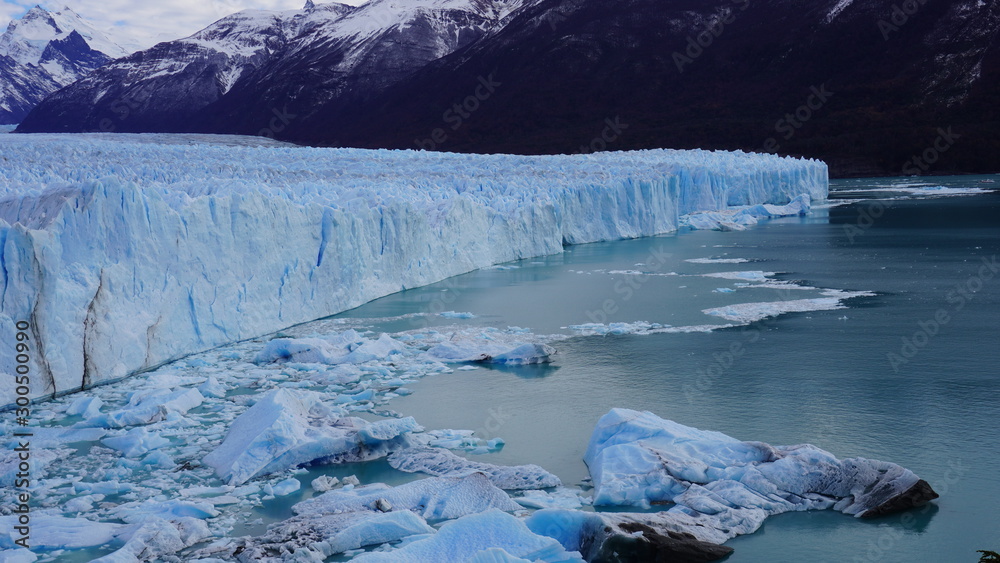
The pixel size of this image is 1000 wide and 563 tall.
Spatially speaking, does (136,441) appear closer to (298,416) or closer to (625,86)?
(298,416)

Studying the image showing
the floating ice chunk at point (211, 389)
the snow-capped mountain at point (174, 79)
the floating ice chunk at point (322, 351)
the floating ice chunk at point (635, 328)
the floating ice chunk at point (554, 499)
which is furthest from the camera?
the snow-capped mountain at point (174, 79)

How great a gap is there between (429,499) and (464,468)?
22.5 inches

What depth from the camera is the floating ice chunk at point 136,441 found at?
5992mm

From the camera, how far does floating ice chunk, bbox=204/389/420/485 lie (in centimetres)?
554

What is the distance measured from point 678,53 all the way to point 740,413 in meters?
50.9

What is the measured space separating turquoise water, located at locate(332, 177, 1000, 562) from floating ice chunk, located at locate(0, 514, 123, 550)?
94.2 inches

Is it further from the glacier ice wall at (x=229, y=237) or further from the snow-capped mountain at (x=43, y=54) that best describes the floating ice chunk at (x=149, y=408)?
the snow-capped mountain at (x=43, y=54)

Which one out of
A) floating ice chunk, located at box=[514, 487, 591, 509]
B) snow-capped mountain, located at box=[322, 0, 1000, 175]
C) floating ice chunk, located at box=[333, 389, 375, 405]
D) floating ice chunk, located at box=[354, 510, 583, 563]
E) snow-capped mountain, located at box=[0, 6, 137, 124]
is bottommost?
floating ice chunk, located at box=[514, 487, 591, 509]

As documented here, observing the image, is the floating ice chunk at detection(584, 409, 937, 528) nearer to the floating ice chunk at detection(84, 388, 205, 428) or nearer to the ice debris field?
the ice debris field

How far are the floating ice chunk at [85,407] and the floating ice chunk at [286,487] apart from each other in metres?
2.24

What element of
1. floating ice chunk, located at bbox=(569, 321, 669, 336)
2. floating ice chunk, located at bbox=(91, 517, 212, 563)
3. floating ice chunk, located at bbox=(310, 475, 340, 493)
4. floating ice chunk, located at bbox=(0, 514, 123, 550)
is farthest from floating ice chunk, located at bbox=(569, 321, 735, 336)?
floating ice chunk, located at bbox=(0, 514, 123, 550)

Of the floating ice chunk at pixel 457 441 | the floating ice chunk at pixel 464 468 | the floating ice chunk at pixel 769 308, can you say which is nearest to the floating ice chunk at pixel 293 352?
the floating ice chunk at pixel 457 441

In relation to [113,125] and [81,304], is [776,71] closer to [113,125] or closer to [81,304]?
[81,304]

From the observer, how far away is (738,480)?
16.7 ft
